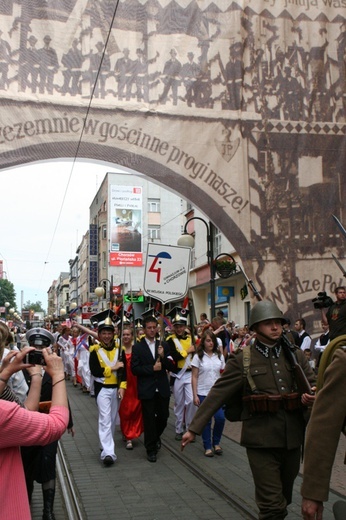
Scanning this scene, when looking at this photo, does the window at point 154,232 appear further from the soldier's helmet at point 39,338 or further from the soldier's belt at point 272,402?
the soldier's helmet at point 39,338

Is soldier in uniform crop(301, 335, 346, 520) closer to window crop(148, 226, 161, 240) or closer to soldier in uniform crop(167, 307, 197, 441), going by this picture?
soldier in uniform crop(167, 307, 197, 441)

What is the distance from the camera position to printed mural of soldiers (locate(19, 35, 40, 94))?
1372 cm

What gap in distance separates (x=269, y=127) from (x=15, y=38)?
618cm

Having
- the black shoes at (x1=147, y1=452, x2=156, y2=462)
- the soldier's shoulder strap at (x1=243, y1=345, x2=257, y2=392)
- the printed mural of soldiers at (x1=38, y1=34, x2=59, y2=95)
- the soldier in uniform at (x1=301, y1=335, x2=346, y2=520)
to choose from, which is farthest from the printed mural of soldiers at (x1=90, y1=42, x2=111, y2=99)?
the soldier in uniform at (x1=301, y1=335, x2=346, y2=520)

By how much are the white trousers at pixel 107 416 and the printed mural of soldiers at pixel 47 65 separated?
25.9 ft

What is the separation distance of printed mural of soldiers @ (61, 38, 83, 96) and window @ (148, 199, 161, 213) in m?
43.0

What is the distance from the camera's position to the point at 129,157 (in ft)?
46.2

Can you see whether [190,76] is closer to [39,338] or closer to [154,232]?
[39,338]

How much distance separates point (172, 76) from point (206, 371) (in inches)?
324

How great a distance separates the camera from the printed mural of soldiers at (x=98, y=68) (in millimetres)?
14086

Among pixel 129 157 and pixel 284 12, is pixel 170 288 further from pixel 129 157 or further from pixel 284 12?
pixel 284 12

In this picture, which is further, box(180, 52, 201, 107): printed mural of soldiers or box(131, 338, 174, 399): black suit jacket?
box(180, 52, 201, 107): printed mural of soldiers

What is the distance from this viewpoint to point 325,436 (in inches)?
111

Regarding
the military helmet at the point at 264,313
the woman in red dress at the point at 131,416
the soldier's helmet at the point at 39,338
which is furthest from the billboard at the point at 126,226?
the soldier's helmet at the point at 39,338
